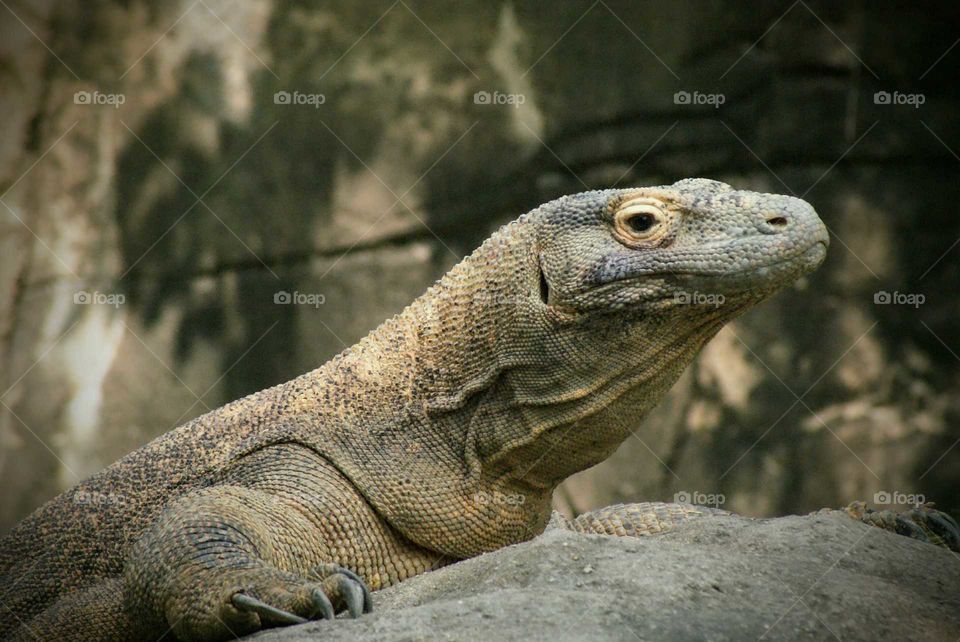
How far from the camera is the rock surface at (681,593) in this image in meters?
3.35

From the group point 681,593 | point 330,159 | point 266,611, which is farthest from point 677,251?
point 330,159

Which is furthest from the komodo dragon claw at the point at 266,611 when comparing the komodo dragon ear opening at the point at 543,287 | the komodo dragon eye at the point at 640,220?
the komodo dragon eye at the point at 640,220

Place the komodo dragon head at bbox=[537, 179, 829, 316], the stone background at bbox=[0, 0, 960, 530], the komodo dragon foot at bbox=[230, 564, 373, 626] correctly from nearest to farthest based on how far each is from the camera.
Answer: the komodo dragon foot at bbox=[230, 564, 373, 626] < the komodo dragon head at bbox=[537, 179, 829, 316] < the stone background at bbox=[0, 0, 960, 530]

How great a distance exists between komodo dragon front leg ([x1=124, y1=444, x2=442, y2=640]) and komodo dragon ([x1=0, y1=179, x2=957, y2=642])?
0.01m

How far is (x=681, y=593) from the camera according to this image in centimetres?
359

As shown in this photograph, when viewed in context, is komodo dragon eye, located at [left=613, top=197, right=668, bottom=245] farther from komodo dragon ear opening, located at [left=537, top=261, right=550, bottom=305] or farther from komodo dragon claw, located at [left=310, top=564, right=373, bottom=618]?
komodo dragon claw, located at [left=310, top=564, right=373, bottom=618]

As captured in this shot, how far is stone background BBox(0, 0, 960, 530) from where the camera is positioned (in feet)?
29.4

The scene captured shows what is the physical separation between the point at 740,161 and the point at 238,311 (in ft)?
15.1

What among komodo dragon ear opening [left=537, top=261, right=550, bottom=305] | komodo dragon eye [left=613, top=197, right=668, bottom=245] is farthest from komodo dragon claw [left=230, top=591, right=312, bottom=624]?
komodo dragon eye [left=613, top=197, right=668, bottom=245]

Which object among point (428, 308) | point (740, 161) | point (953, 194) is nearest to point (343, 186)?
point (740, 161)

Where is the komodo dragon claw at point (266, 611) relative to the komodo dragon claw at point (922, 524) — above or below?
above

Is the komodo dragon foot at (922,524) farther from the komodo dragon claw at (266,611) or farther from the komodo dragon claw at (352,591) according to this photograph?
the komodo dragon claw at (266,611)

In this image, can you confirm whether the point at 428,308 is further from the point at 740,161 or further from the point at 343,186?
the point at 740,161

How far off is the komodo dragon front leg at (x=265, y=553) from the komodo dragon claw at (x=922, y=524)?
2.22 metres
